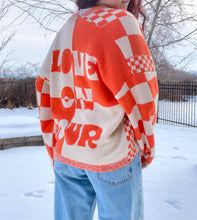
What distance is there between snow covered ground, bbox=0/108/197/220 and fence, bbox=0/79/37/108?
6.62 m

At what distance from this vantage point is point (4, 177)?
2961 millimetres

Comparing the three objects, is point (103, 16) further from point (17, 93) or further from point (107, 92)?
point (17, 93)

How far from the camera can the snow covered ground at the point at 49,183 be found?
2.23 meters

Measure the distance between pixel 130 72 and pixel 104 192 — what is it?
0.47 meters

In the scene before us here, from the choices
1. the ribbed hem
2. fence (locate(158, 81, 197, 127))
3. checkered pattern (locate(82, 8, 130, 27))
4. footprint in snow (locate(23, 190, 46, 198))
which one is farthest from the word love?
fence (locate(158, 81, 197, 127))

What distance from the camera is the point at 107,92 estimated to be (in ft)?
3.28

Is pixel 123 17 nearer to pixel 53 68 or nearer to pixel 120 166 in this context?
pixel 53 68

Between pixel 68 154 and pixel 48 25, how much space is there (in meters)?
5.25

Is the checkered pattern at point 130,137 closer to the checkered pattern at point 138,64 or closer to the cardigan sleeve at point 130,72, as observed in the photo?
the cardigan sleeve at point 130,72

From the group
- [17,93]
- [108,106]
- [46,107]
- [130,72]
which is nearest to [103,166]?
[108,106]

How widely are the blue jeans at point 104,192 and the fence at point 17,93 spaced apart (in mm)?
10058

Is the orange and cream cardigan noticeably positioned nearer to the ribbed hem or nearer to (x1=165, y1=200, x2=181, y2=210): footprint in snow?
the ribbed hem

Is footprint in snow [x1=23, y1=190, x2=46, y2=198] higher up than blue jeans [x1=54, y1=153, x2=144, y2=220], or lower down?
lower down

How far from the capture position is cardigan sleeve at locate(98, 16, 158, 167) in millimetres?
942
